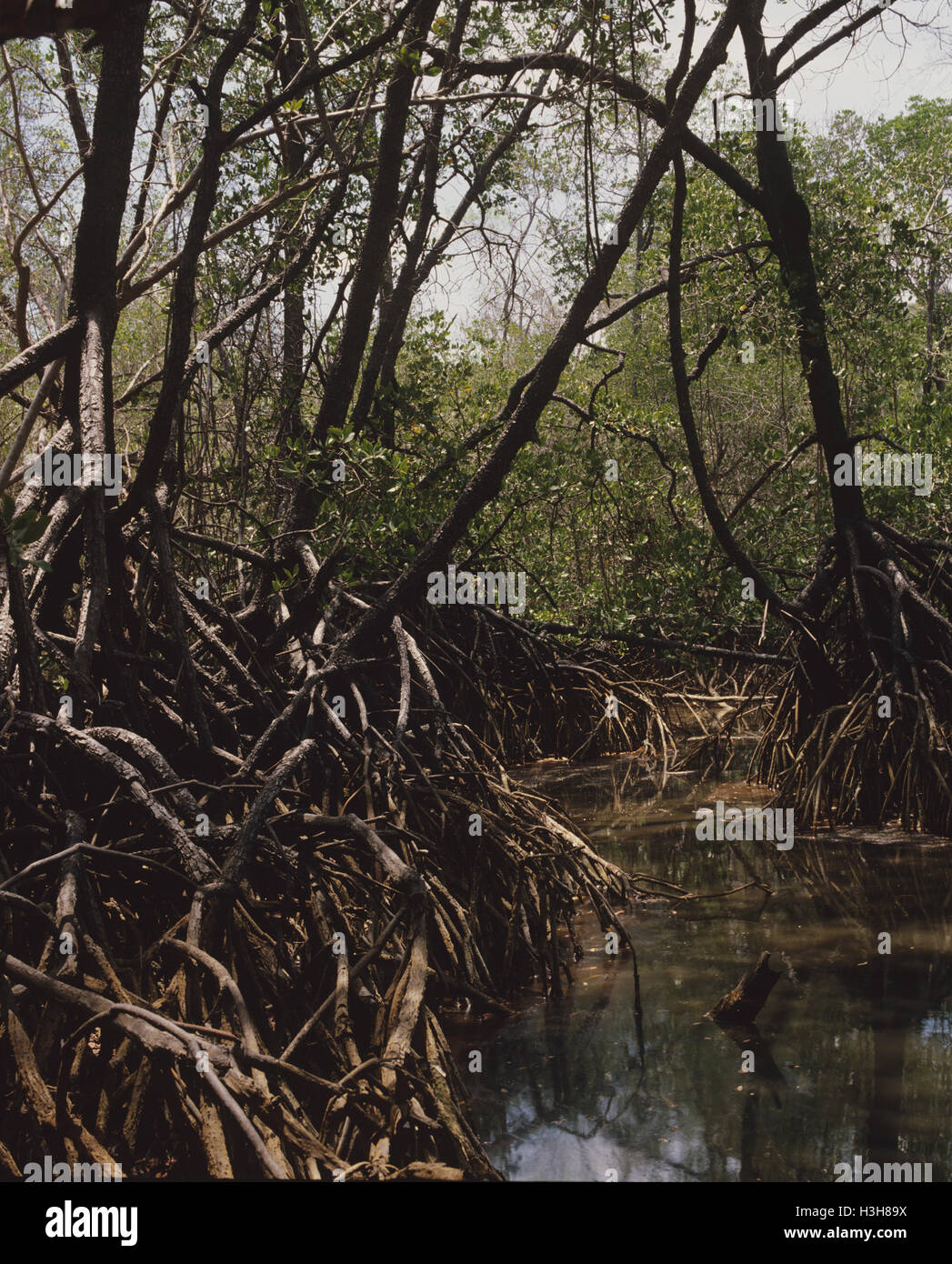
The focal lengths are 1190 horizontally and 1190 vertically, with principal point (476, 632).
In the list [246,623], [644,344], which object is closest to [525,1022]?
[246,623]

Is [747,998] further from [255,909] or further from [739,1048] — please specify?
[255,909]

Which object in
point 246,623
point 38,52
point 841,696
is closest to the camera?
point 246,623

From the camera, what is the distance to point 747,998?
3.93m

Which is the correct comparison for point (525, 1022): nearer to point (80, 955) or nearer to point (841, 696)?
point (80, 955)

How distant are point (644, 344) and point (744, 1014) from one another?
570 inches

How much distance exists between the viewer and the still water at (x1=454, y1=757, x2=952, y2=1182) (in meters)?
3.16

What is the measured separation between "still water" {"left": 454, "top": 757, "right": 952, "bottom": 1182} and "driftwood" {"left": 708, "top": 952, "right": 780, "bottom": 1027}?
60mm

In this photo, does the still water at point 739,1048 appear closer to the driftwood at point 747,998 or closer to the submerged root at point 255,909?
the driftwood at point 747,998

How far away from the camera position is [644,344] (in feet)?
56.6

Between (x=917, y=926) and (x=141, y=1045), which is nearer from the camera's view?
(x=141, y=1045)

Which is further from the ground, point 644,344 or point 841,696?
point 644,344

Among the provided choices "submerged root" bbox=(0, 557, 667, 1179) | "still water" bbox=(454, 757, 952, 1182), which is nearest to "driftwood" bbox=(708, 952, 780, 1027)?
"still water" bbox=(454, 757, 952, 1182)

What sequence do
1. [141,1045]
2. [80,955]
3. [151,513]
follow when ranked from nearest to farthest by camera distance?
[141,1045] → [80,955] → [151,513]

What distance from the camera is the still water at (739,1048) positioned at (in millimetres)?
3158
